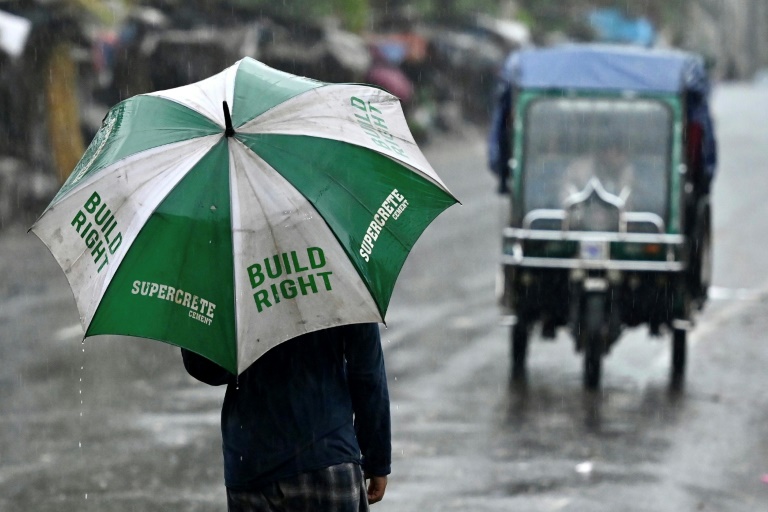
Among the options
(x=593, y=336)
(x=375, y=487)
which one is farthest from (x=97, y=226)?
(x=593, y=336)

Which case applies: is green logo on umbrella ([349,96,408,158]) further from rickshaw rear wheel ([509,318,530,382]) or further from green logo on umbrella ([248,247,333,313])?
rickshaw rear wheel ([509,318,530,382])

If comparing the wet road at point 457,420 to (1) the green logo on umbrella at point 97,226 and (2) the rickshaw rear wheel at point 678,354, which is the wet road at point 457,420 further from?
(1) the green logo on umbrella at point 97,226

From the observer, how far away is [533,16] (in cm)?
5712

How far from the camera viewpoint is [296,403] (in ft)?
11.6

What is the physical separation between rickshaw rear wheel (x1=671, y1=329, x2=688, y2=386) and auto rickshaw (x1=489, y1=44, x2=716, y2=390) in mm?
10

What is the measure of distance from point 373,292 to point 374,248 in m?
0.13

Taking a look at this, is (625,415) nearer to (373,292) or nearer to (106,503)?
(106,503)

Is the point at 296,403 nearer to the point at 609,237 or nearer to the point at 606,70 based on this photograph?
the point at 609,237

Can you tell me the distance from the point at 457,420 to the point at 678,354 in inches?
85.8

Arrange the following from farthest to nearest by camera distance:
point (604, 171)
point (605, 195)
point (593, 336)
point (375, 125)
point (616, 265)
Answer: point (604, 171) < point (605, 195) < point (616, 265) < point (593, 336) < point (375, 125)

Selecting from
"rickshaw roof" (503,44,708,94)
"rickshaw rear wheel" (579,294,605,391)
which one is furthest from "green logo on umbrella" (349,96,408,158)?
"rickshaw roof" (503,44,708,94)

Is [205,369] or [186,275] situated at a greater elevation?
[186,275]

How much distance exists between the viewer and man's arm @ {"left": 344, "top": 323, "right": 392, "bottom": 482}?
11.9 feet

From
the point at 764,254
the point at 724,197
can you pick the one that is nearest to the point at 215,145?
the point at 764,254
